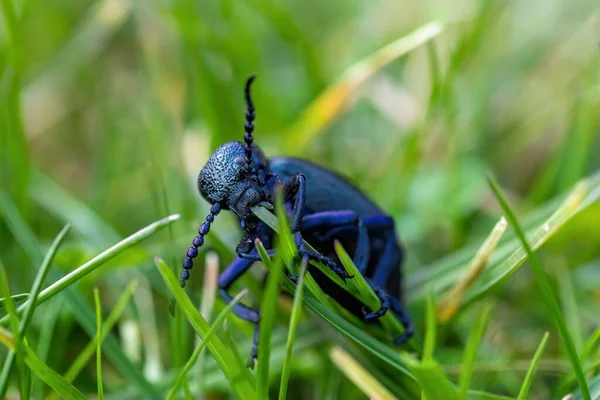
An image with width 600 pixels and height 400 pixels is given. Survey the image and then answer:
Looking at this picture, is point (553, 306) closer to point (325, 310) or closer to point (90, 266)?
point (325, 310)

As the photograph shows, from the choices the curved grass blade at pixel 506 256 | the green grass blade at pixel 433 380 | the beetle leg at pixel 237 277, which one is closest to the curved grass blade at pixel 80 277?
the beetle leg at pixel 237 277

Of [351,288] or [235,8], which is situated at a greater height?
[235,8]

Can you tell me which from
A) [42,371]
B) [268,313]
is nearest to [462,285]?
[268,313]

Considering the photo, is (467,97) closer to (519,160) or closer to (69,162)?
(519,160)

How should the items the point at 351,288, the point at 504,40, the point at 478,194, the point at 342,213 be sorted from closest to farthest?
1. the point at 351,288
2. the point at 342,213
3. the point at 478,194
4. the point at 504,40

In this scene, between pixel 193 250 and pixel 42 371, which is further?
pixel 193 250

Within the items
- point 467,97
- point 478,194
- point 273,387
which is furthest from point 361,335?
point 467,97
